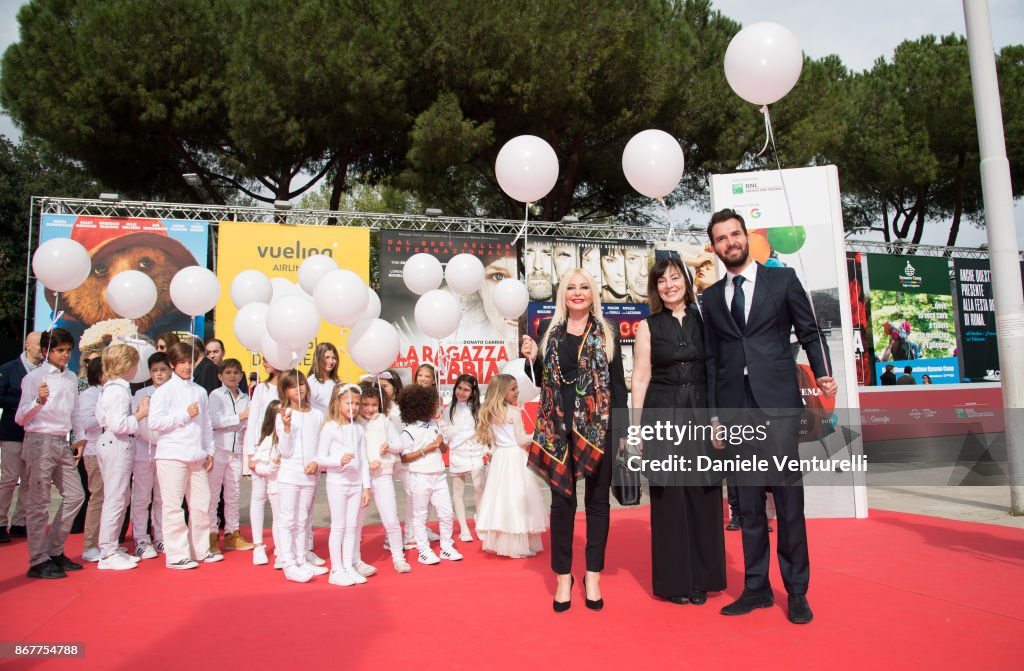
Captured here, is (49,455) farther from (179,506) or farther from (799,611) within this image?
(799,611)

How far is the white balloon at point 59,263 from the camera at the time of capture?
4777 millimetres

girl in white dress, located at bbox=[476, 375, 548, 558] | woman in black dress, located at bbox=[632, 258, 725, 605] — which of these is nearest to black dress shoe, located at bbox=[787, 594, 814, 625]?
woman in black dress, located at bbox=[632, 258, 725, 605]

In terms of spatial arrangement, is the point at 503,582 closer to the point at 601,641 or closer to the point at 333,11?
the point at 601,641

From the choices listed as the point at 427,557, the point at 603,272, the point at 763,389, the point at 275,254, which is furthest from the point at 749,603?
the point at 603,272

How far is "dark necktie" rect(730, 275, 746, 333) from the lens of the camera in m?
3.14

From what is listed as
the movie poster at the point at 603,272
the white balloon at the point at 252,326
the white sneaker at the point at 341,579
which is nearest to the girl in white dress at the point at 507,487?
the white sneaker at the point at 341,579

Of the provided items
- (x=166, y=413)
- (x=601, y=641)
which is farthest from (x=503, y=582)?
(x=166, y=413)

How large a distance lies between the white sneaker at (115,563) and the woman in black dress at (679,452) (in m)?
3.28

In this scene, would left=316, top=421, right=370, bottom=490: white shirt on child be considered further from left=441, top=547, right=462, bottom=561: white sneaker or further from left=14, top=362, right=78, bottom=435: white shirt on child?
left=14, top=362, right=78, bottom=435: white shirt on child

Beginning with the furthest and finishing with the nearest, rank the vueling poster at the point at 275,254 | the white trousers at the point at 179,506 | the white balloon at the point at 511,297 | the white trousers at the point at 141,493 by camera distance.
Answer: the vueling poster at the point at 275,254 → the white balloon at the point at 511,297 → the white trousers at the point at 141,493 → the white trousers at the point at 179,506

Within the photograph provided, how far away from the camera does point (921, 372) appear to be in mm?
15617

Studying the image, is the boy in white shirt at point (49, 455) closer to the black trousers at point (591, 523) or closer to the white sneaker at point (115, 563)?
the white sneaker at point (115, 563)

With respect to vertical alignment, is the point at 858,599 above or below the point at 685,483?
below

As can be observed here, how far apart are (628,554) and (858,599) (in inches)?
57.2
